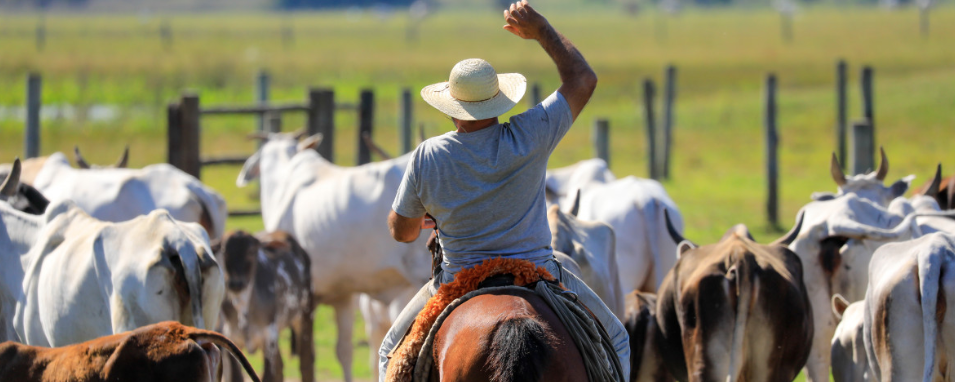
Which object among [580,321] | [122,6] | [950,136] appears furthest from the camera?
[122,6]

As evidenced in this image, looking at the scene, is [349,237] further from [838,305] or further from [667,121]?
[667,121]

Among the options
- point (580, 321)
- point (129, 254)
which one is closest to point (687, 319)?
point (580, 321)

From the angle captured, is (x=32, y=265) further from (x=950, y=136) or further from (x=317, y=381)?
(x=950, y=136)

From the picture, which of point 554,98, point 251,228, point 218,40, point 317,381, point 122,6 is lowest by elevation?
point 317,381

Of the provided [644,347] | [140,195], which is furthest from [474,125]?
[140,195]

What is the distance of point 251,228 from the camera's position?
13.0m

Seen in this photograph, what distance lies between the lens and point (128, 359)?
4191 millimetres

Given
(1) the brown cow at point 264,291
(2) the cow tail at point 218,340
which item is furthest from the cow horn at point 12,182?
(2) the cow tail at point 218,340

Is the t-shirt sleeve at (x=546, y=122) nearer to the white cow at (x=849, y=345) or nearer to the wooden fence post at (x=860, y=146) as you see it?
the white cow at (x=849, y=345)

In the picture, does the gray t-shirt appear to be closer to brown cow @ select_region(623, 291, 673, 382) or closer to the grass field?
brown cow @ select_region(623, 291, 673, 382)

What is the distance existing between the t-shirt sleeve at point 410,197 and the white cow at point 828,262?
290cm

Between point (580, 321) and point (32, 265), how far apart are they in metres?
3.28

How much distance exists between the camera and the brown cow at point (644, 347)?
595 cm

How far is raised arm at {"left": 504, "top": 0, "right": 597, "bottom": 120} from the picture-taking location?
4.01 m
